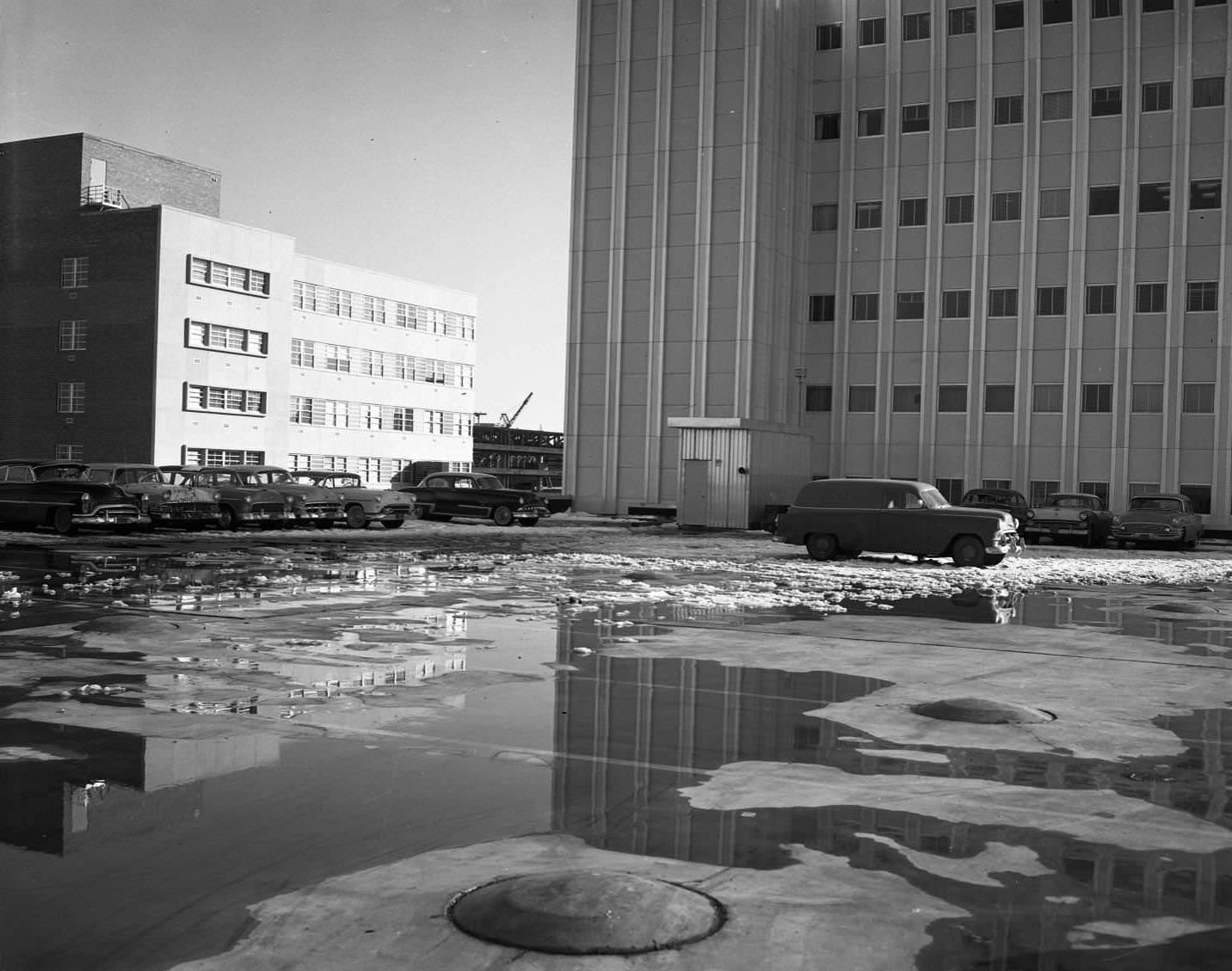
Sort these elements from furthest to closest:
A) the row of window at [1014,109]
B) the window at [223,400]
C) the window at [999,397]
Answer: the window at [223,400], the window at [999,397], the row of window at [1014,109]

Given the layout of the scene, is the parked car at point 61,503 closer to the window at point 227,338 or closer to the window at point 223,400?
the window at point 223,400

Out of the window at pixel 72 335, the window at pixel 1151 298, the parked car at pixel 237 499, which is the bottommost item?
the parked car at pixel 237 499

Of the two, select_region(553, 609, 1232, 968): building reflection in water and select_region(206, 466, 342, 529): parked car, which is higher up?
select_region(206, 466, 342, 529): parked car

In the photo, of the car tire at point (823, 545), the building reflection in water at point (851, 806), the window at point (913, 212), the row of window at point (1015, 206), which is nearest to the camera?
the building reflection in water at point (851, 806)

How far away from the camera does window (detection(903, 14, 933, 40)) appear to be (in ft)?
170

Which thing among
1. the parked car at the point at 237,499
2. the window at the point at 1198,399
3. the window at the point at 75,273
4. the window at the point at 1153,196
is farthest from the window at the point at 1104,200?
the window at the point at 75,273

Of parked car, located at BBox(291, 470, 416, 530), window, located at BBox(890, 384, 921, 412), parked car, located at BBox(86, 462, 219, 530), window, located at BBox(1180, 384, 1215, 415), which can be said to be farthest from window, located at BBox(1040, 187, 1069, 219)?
parked car, located at BBox(86, 462, 219, 530)

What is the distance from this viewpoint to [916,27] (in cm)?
5203

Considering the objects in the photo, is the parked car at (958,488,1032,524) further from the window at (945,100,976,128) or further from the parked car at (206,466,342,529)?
the window at (945,100,976,128)

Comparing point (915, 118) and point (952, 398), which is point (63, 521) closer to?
point (952, 398)

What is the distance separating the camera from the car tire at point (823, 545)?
26.1 m

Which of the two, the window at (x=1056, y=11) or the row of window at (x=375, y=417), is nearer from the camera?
the window at (x=1056, y=11)

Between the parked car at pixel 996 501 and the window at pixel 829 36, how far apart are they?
24.2 m

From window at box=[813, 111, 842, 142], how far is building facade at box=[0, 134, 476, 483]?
99.5 feet
